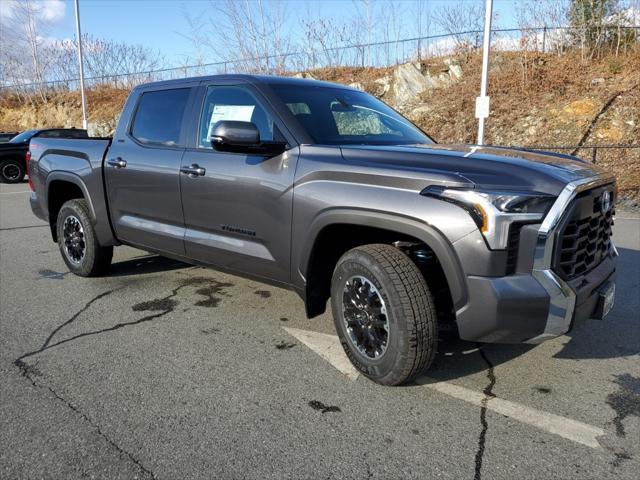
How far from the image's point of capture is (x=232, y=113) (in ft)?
13.0

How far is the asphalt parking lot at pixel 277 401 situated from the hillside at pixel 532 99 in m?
9.60

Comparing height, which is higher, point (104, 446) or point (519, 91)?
point (519, 91)

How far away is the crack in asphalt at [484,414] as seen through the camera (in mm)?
2424

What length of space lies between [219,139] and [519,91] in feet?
54.9

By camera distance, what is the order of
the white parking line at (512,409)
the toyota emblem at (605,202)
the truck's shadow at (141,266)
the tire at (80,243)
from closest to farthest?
the white parking line at (512,409)
the toyota emblem at (605,202)
the tire at (80,243)
the truck's shadow at (141,266)

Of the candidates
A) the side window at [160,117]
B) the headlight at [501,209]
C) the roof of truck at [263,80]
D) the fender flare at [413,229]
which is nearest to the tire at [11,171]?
the side window at [160,117]

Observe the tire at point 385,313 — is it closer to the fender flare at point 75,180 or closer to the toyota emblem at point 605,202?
the toyota emblem at point 605,202

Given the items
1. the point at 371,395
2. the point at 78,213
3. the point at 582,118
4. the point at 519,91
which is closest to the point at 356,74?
the point at 519,91

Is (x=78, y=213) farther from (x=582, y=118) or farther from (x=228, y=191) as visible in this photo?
(x=582, y=118)

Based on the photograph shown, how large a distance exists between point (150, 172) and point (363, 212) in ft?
7.23

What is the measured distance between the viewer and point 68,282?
5.36m

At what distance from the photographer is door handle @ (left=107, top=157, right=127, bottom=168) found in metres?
4.68

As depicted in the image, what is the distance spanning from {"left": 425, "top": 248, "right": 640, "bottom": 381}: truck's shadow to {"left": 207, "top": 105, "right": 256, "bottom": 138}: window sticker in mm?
2147

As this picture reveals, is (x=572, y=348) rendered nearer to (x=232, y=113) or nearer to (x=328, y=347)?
(x=328, y=347)
